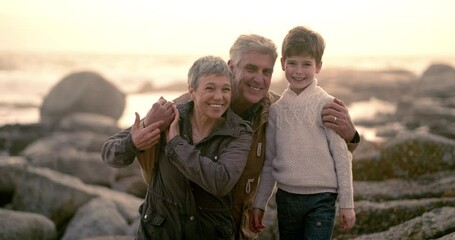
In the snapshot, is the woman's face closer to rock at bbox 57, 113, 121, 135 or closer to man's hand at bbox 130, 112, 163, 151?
man's hand at bbox 130, 112, 163, 151

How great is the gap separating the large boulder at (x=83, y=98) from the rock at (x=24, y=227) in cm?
1500

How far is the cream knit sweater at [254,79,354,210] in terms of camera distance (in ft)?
13.2

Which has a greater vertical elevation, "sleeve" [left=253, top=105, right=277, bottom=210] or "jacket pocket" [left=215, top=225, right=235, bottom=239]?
"sleeve" [left=253, top=105, right=277, bottom=210]

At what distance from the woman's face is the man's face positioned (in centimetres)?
71

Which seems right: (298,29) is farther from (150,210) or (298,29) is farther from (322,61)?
(150,210)

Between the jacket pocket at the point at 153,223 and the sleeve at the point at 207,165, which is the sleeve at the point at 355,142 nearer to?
the sleeve at the point at 207,165

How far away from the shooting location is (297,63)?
13.4ft

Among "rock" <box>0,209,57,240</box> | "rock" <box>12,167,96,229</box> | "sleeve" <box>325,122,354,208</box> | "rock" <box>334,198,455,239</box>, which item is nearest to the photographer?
"sleeve" <box>325,122,354,208</box>

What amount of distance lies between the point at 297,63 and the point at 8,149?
13617 millimetres

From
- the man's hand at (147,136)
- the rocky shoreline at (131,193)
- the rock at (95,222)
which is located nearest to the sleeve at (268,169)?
the man's hand at (147,136)

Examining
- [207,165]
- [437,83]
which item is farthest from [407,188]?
[437,83]

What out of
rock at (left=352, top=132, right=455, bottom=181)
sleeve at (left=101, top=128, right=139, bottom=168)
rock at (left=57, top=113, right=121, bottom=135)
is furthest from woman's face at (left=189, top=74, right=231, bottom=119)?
rock at (left=57, top=113, right=121, bottom=135)

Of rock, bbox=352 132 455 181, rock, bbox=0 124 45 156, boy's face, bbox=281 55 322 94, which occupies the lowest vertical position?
rock, bbox=0 124 45 156

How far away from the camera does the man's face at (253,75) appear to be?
445 centimetres
